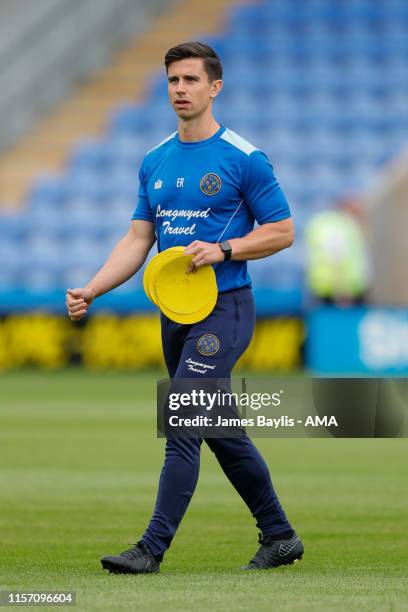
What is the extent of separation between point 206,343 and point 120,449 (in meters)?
5.48

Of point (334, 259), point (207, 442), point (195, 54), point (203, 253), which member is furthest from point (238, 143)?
point (334, 259)

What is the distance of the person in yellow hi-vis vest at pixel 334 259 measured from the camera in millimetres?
20188

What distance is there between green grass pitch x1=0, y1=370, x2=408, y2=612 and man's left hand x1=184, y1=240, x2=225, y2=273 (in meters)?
1.24

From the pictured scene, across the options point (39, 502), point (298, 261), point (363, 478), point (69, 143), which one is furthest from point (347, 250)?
point (39, 502)

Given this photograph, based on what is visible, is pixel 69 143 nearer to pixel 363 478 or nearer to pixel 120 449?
pixel 120 449

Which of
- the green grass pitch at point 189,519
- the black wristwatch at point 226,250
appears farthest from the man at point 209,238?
the green grass pitch at point 189,519

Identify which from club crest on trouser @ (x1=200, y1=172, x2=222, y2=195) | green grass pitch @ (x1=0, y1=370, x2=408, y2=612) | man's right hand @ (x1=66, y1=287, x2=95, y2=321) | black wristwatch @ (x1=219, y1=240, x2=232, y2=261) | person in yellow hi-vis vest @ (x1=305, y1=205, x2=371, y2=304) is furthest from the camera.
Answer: person in yellow hi-vis vest @ (x1=305, y1=205, x2=371, y2=304)

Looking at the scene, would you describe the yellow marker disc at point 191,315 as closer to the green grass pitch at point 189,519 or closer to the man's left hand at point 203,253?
the man's left hand at point 203,253

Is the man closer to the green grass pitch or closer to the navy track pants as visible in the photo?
the navy track pants

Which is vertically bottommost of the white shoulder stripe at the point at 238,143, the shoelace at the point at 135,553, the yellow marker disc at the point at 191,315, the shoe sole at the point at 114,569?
the shoe sole at the point at 114,569

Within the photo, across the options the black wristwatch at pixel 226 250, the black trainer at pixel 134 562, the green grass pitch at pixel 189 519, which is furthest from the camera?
the black wristwatch at pixel 226 250
